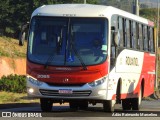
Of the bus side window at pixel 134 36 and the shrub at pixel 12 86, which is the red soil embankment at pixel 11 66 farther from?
the bus side window at pixel 134 36

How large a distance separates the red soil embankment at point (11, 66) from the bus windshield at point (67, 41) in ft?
124

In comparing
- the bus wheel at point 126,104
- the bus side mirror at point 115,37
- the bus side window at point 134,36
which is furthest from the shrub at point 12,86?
the bus side mirror at point 115,37

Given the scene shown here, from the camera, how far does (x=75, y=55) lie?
72.2ft

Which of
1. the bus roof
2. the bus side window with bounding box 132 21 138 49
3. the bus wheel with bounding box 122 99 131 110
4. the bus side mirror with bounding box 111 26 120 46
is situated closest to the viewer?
the bus side mirror with bounding box 111 26 120 46

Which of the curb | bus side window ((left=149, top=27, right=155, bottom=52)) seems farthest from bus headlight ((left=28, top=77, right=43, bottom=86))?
bus side window ((left=149, top=27, right=155, bottom=52))

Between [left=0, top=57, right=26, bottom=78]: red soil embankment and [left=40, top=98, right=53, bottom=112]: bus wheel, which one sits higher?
[left=40, top=98, right=53, bottom=112]: bus wheel

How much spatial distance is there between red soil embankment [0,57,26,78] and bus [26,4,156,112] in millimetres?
37457

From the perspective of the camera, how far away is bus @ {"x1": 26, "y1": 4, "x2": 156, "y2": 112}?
21.8 metres

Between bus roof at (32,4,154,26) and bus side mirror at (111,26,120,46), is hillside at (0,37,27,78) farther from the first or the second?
bus side mirror at (111,26,120,46)

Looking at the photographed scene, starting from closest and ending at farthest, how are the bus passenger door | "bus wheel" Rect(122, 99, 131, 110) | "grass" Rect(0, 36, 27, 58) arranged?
the bus passenger door < "bus wheel" Rect(122, 99, 131, 110) < "grass" Rect(0, 36, 27, 58)

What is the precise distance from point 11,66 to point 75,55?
41.0 metres

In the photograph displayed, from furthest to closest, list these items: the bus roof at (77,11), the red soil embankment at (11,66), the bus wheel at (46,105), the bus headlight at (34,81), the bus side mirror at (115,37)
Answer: the red soil embankment at (11,66), the bus wheel at (46,105), the bus roof at (77,11), the bus side mirror at (115,37), the bus headlight at (34,81)

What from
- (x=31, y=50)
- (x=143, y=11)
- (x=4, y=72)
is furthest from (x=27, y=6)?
(x=143, y=11)

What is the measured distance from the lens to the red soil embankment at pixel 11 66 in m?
60.9
